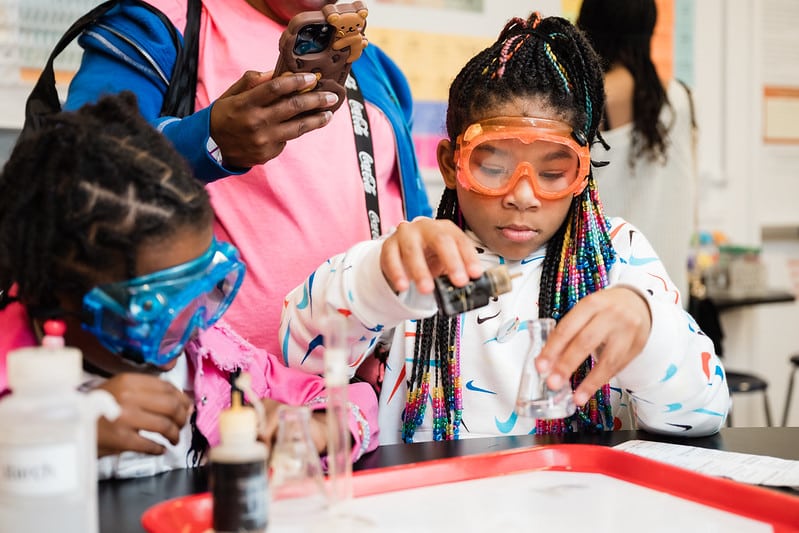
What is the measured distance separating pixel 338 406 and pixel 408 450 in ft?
1.08

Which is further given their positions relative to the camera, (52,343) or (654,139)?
(654,139)

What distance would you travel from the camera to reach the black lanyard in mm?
1571

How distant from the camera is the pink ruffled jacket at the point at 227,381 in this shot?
1006 mm

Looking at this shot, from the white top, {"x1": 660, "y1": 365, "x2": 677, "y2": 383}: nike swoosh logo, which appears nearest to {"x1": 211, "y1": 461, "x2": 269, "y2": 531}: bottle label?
{"x1": 660, "y1": 365, "x2": 677, "y2": 383}: nike swoosh logo

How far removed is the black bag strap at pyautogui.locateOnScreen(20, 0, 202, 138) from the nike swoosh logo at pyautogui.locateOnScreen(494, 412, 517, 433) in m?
0.73

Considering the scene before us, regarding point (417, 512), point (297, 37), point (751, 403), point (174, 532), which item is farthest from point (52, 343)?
point (751, 403)

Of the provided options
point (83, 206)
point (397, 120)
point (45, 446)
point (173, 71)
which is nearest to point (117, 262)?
point (83, 206)

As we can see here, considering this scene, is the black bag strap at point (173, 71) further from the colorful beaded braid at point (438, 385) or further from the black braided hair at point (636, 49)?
the black braided hair at point (636, 49)

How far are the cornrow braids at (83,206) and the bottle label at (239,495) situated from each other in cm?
29

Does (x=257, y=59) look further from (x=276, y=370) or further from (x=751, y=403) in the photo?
(x=751, y=403)

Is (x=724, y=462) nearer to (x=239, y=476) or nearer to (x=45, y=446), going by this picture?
(x=239, y=476)

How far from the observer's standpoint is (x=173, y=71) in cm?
144

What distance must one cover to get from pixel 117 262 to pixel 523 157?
682 mm

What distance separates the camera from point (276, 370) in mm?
1230
